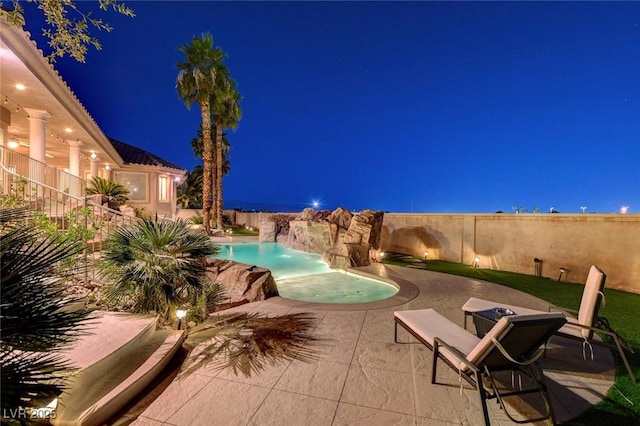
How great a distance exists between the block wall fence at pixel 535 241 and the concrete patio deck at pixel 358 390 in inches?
261

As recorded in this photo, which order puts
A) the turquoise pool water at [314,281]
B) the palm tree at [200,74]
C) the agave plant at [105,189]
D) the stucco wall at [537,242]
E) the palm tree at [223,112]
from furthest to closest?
the palm tree at [223,112] → the palm tree at [200,74] → the agave plant at [105,189] → the stucco wall at [537,242] → the turquoise pool water at [314,281]

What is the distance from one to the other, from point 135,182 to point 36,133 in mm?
13816

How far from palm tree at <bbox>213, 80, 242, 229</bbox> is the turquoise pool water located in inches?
368

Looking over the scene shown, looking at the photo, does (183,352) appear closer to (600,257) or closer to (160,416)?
(160,416)

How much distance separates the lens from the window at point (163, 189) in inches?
947

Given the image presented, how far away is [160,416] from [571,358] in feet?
16.9

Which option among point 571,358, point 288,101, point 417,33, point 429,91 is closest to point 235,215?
point 571,358

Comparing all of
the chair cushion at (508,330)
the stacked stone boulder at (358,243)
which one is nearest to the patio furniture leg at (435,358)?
the chair cushion at (508,330)

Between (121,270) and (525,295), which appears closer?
(121,270)

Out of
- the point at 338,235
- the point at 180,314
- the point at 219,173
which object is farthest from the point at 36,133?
the point at 219,173

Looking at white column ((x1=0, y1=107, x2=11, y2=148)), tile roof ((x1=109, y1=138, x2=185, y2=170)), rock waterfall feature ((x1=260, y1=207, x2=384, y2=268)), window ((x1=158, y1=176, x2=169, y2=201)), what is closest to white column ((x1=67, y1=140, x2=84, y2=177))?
white column ((x1=0, y1=107, x2=11, y2=148))

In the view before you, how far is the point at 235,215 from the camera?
3253cm

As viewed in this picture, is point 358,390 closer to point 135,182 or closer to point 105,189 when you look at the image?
point 105,189

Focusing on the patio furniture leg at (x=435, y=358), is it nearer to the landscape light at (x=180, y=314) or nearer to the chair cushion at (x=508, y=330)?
the chair cushion at (x=508, y=330)
